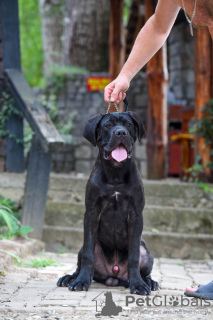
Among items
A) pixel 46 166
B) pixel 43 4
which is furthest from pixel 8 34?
pixel 43 4

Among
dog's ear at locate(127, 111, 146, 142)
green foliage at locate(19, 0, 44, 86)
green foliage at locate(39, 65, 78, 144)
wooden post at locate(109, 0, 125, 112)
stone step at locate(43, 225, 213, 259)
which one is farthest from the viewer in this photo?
green foliage at locate(19, 0, 44, 86)

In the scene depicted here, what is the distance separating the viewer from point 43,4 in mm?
16125

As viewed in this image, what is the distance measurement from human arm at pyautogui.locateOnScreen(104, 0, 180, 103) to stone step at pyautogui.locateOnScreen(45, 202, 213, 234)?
341 cm

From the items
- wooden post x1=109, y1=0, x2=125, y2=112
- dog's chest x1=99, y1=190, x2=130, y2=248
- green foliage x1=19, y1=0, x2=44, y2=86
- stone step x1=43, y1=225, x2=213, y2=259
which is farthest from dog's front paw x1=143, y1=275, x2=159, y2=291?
green foliage x1=19, y1=0, x2=44, y2=86

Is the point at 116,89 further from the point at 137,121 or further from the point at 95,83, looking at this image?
the point at 95,83

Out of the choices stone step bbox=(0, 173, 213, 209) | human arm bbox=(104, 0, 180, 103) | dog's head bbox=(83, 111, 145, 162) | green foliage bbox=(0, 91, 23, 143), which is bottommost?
stone step bbox=(0, 173, 213, 209)

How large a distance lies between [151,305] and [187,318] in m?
0.34

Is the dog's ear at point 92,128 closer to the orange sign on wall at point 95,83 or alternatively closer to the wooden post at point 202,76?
the wooden post at point 202,76

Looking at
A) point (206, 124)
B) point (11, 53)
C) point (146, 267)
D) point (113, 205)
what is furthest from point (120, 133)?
point (206, 124)

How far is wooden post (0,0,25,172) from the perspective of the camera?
22.2 feet

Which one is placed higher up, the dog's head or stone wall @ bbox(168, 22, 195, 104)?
stone wall @ bbox(168, 22, 195, 104)

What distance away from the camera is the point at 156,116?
883cm

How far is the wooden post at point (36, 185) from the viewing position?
592 cm

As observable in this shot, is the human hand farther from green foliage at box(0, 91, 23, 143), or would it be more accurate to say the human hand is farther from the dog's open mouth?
green foliage at box(0, 91, 23, 143)
